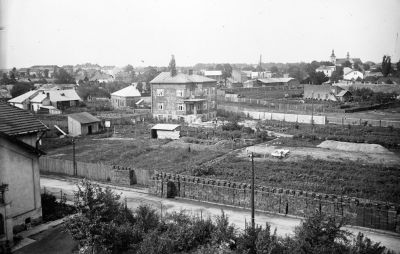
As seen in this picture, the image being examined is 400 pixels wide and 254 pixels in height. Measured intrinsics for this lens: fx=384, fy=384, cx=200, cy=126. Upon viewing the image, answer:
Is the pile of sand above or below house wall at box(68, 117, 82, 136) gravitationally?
below

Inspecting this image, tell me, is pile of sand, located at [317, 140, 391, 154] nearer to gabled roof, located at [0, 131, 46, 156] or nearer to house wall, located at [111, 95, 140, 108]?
gabled roof, located at [0, 131, 46, 156]

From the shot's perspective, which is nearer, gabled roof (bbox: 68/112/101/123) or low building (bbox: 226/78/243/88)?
gabled roof (bbox: 68/112/101/123)

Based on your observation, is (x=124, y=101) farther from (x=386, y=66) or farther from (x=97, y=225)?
(x=386, y=66)

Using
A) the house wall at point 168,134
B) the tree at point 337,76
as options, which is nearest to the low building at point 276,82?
the tree at point 337,76

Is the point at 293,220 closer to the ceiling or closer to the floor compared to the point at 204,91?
closer to the floor

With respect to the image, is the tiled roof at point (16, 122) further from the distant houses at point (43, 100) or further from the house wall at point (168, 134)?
the distant houses at point (43, 100)

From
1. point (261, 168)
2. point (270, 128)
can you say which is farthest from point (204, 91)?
point (261, 168)

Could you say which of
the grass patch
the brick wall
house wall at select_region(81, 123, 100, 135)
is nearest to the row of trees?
the brick wall

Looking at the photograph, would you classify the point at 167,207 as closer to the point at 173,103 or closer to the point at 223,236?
the point at 223,236
